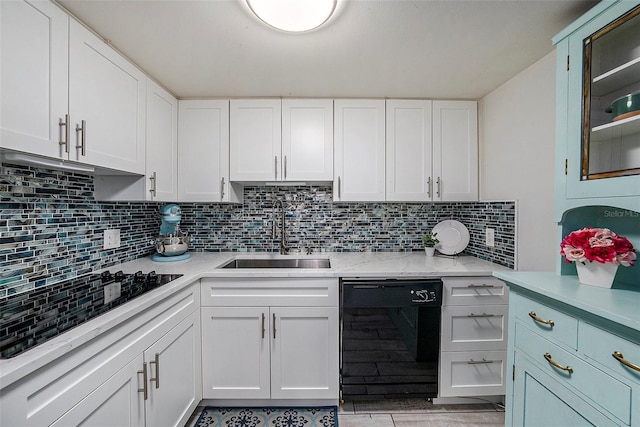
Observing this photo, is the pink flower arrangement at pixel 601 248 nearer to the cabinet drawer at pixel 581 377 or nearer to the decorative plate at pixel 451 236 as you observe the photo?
the cabinet drawer at pixel 581 377

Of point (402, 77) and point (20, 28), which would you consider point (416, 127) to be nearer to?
point (402, 77)

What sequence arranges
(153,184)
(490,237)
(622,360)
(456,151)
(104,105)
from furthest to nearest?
(456,151), (490,237), (153,184), (104,105), (622,360)

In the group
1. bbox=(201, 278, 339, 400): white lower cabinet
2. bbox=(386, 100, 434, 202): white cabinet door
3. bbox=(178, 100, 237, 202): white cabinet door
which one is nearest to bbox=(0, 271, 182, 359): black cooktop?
bbox=(201, 278, 339, 400): white lower cabinet

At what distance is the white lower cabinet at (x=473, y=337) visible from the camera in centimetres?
169

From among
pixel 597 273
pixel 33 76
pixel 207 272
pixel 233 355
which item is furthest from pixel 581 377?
pixel 33 76

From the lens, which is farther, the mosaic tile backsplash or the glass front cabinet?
the mosaic tile backsplash

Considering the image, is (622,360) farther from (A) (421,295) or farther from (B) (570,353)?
(A) (421,295)

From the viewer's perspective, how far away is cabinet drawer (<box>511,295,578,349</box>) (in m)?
0.92

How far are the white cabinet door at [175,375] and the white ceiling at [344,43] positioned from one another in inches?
61.6

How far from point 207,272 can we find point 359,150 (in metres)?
1.44

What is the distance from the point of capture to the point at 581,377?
34.3 inches

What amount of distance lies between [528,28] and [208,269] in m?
2.26

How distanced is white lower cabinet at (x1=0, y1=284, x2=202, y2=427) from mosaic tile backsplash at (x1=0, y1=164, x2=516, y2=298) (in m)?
0.65

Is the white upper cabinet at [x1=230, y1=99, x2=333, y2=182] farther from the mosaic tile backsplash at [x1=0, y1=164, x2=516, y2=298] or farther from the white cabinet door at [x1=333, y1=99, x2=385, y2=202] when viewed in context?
the mosaic tile backsplash at [x1=0, y1=164, x2=516, y2=298]
